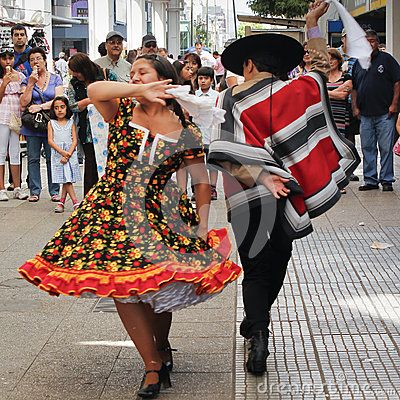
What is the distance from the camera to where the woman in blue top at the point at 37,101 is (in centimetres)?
1226

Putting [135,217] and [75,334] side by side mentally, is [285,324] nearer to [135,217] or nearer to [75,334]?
[75,334]

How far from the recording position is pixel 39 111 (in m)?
12.0

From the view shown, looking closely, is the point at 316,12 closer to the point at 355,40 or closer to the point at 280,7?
the point at 355,40

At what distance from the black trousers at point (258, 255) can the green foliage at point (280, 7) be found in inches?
1386

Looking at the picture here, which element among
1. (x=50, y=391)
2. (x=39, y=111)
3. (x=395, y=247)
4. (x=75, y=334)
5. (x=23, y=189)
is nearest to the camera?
(x=50, y=391)

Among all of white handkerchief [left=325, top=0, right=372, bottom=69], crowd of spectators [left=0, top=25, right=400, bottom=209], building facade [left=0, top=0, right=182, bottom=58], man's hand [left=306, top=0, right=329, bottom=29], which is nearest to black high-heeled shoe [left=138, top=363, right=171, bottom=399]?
white handkerchief [left=325, top=0, right=372, bottom=69]

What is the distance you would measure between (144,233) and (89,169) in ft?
19.6

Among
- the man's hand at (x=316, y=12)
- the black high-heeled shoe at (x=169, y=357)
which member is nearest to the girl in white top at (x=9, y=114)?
the man's hand at (x=316, y=12)

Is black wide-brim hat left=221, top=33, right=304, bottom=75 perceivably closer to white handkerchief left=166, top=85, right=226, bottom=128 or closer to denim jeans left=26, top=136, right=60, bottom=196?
white handkerchief left=166, top=85, right=226, bottom=128

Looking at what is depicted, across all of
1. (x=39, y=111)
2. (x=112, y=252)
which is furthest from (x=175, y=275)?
(x=39, y=111)

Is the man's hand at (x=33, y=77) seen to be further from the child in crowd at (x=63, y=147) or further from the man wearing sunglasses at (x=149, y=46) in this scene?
the man wearing sunglasses at (x=149, y=46)

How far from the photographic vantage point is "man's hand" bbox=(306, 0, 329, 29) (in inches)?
213

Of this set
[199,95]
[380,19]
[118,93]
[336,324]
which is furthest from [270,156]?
[380,19]

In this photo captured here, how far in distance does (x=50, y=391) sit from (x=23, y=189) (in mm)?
8504
